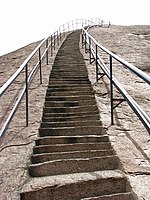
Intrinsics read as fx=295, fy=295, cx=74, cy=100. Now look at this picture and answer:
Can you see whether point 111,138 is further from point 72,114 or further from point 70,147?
point 72,114

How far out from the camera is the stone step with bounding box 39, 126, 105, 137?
3.87m

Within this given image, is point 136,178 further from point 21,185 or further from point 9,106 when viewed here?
point 9,106

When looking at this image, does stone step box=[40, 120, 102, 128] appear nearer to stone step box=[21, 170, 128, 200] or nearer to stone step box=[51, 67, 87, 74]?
stone step box=[21, 170, 128, 200]

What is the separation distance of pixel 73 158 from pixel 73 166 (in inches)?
6.6

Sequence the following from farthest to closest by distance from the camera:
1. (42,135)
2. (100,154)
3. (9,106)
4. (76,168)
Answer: (9,106)
(42,135)
(100,154)
(76,168)

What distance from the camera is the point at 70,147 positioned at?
3.47 meters

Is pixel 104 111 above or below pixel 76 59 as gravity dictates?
below

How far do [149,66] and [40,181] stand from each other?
7.42 m

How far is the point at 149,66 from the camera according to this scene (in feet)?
31.1

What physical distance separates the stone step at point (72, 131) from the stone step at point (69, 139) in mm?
220

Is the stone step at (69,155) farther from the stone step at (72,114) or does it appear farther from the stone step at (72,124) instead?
the stone step at (72,114)

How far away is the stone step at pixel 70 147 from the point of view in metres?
3.41

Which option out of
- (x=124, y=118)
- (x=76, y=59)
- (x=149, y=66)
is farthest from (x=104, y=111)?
(x=149, y=66)

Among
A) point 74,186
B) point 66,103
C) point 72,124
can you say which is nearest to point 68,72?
point 66,103
